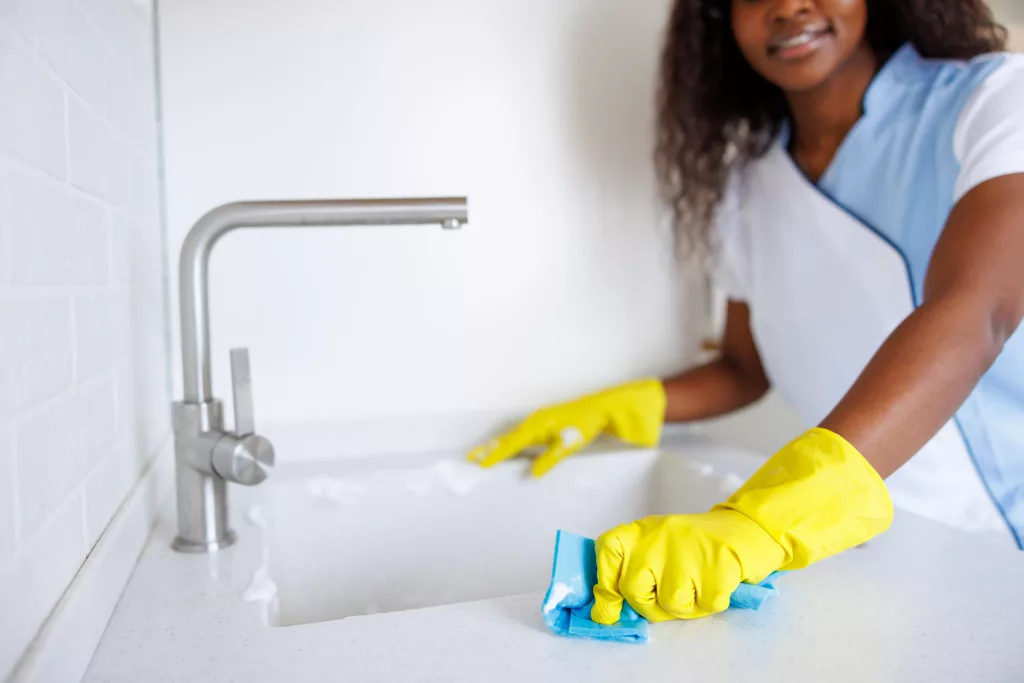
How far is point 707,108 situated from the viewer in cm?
116

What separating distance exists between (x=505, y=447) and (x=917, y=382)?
51 cm

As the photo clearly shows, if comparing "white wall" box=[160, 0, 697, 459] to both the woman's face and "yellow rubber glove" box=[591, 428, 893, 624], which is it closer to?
the woman's face

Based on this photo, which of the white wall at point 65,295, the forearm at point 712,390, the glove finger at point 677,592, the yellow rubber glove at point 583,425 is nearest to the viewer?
the white wall at point 65,295

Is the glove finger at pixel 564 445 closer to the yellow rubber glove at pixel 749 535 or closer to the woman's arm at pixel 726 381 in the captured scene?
the woman's arm at pixel 726 381

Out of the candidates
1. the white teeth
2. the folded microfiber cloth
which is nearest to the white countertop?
the folded microfiber cloth

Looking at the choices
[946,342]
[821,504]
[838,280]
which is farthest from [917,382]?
[838,280]

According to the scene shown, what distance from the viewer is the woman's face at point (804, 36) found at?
945 mm

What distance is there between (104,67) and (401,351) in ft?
1.64

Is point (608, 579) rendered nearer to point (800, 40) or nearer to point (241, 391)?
point (241, 391)

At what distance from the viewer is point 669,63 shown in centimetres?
113

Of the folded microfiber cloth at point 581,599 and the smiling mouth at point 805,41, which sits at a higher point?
the smiling mouth at point 805,41

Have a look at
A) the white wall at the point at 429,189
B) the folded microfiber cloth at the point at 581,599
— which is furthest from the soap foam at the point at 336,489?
the folded microfiber cloth at the point at 581,599

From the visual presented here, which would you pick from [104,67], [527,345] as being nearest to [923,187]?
[527,345]

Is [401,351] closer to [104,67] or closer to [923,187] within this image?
[104,67]
